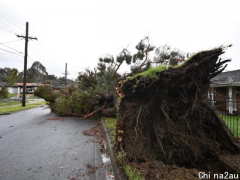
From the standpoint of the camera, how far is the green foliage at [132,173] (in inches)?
86.7

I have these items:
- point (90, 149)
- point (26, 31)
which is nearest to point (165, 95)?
point (90, 149)

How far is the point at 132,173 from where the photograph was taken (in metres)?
2.32

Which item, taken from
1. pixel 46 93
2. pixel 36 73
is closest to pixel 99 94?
pixel 46 93

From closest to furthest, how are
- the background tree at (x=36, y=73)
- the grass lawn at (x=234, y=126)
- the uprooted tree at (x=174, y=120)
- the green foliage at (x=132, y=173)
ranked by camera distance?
the green foliage at (x=132, y=173), the uprooted tree at (x=174, y=120), the grass lawn at (x=234, y=126), the background tree at (x=36, y=73)

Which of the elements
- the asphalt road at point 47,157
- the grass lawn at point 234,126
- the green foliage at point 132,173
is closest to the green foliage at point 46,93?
the asphalt road at point 47,157

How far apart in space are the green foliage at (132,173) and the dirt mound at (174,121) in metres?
0.48

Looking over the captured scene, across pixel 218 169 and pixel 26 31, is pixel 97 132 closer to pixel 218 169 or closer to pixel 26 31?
pixel 218 169

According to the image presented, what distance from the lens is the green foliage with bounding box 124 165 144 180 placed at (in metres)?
2.20

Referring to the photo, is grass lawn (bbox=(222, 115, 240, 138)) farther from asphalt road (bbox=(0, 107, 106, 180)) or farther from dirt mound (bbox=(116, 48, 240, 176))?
asphalt road (bbox=(0, 107, 106, 180))

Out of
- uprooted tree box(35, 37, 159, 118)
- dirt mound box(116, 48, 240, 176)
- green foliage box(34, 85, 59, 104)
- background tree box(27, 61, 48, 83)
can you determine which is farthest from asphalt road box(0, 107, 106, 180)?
background tree box(27, 61, 48, 83)

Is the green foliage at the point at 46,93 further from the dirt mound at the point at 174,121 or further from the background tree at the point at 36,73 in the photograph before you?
the background tree at the point at 36,73

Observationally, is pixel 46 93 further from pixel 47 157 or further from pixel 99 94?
pixel 47 157

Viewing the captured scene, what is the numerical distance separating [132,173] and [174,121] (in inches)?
70.3

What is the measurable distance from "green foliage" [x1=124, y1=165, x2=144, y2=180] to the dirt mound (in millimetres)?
483
